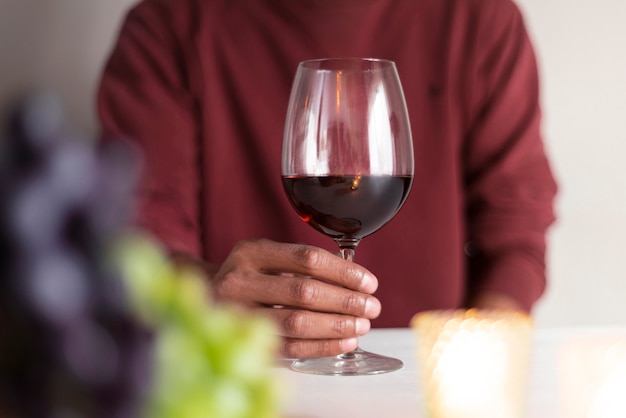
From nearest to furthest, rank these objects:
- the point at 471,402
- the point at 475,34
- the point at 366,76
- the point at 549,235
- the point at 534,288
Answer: the point at 471,402
the point at 366,76
the point at 534,288
the point at 475,34
the point at 549,235

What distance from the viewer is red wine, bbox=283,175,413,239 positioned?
0.83 metres

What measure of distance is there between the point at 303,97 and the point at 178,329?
2.16 ft

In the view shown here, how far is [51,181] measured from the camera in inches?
6.0

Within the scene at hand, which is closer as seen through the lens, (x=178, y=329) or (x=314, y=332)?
(x=178, y=329)

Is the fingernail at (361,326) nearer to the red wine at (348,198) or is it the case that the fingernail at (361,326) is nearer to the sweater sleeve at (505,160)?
the red wine at (348,198)

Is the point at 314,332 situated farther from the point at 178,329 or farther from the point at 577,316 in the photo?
the point at 577,316

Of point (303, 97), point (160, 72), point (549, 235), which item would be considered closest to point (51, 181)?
point (303, 97)

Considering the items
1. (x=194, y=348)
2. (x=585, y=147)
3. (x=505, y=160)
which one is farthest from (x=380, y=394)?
(x=585, y=147)

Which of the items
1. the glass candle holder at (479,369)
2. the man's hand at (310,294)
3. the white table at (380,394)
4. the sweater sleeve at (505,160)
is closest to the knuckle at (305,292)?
the man's hand at (310,294)

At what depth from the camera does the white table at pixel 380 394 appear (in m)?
0.58

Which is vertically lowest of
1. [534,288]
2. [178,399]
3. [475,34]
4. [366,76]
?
[534,288]

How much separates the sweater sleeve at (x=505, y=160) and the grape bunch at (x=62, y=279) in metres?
1.24

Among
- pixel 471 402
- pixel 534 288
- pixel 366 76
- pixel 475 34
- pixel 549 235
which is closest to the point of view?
pixel 471 402

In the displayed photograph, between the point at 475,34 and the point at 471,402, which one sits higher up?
the point at 475,34
